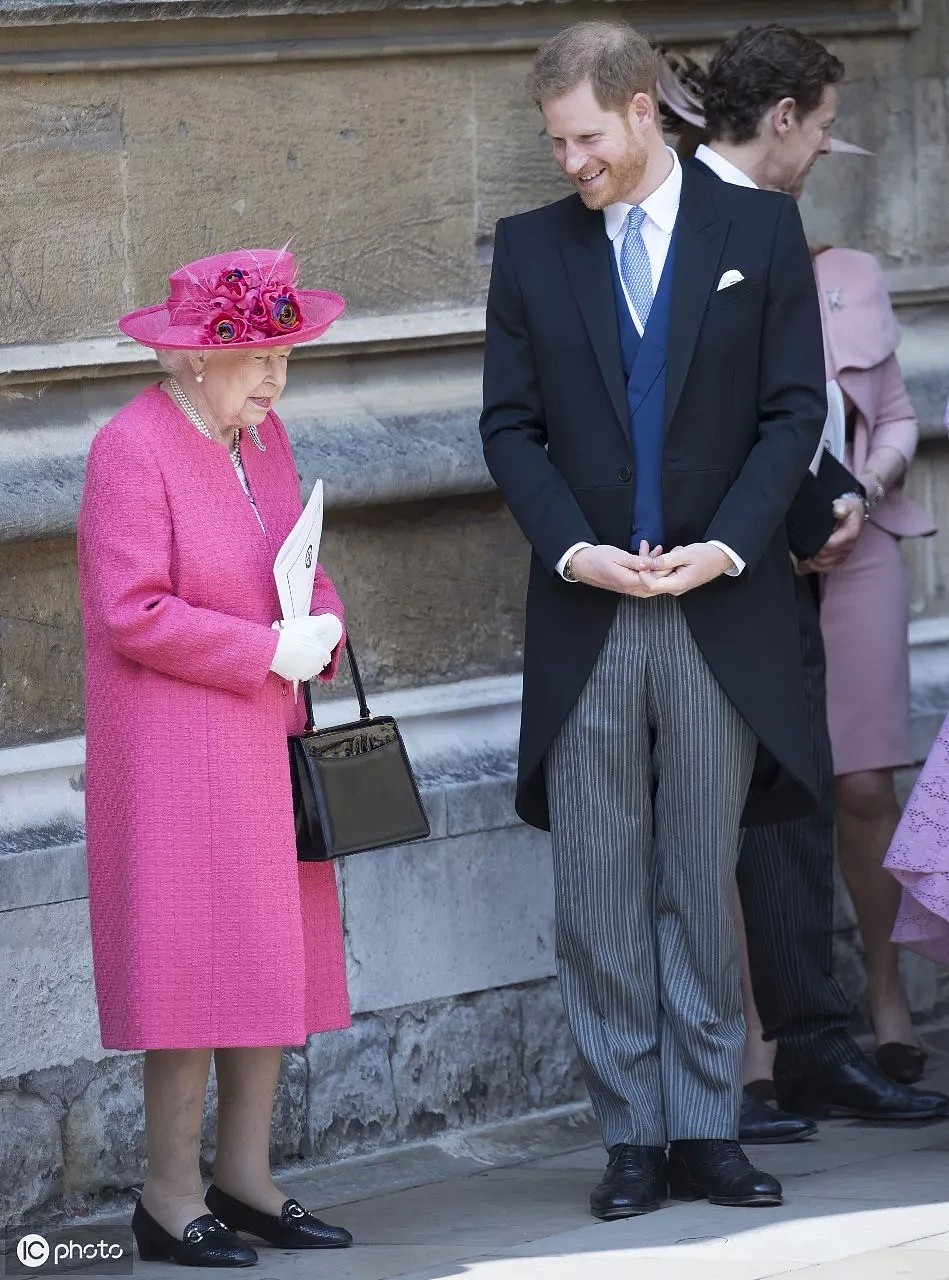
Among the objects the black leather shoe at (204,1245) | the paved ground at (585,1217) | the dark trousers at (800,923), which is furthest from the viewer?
the dark trousers at (800,923)

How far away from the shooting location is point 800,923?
5438 millimetres

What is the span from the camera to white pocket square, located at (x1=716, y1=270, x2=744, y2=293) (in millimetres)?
4523

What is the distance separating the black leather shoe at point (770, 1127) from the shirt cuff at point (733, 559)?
1.36 m

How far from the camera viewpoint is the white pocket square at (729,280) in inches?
178

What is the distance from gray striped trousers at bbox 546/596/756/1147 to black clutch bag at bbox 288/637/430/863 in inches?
14.0

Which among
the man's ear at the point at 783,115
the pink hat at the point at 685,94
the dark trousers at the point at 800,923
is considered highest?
the pink hat at the point at 685,94

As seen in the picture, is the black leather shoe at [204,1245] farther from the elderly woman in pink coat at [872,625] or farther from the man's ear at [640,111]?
Result: the man's ear at [640,111]

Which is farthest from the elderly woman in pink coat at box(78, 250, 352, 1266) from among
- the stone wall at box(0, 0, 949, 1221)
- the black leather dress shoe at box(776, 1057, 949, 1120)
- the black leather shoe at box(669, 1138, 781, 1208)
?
the black leather dress shoe at box(776, 1057, 949, 1120)

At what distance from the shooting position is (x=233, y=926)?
14.0 feet

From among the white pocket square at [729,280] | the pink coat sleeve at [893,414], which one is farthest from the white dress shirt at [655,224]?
the pink coat sleeve at [893,414]

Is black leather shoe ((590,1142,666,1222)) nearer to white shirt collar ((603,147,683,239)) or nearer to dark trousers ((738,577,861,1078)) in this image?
dark trousers ((738,577,861,1078))

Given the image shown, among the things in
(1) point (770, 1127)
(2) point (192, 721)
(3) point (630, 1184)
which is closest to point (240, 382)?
(2) point (192, 721)

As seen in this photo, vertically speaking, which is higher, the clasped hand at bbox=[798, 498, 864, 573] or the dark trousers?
the clasped hand at bbox=[798, 498, 864, 573]

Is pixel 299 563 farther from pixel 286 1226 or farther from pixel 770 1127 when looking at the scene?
pixel 770 1127
